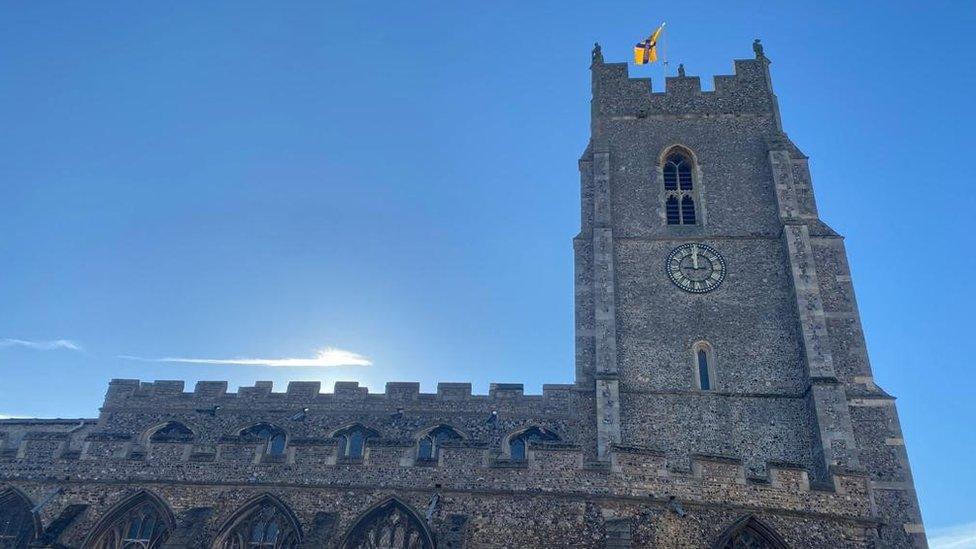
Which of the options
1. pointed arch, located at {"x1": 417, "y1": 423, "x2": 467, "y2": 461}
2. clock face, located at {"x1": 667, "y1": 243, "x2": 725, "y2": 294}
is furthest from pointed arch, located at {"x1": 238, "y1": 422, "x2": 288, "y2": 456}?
clock face, located at {"x1": 667, "y1": 243, "x2": 725, "y2": 294}

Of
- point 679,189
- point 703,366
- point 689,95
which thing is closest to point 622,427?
point 703,366

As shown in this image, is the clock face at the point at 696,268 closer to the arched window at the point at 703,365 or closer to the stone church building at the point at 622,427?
the stone church building at the point at 622,427

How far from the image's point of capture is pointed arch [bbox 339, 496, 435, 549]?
49.3 feet

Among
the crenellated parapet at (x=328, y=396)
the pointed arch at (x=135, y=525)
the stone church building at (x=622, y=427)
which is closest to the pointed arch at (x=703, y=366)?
the stone church building at (x=622, y=427)

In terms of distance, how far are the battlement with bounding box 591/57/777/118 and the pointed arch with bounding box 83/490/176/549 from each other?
22522 mm

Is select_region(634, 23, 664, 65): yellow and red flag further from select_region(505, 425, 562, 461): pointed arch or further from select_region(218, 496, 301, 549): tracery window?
select_region(218, 496, 301, 549): tracery window

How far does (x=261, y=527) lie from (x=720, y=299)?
1742 centimetres

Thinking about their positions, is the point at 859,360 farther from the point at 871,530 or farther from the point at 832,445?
the point at 871,530

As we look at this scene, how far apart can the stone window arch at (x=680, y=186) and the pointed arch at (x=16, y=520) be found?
2209 cm

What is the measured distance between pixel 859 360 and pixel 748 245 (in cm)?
553

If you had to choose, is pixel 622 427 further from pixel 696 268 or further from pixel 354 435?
pixel 354 435

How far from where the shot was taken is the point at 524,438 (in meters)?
24.7

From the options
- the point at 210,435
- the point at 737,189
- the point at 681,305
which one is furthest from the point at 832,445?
the point at 210,435

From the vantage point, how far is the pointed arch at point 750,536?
14.8m
